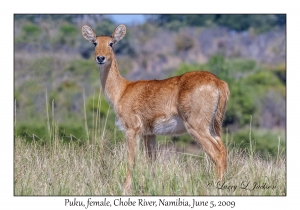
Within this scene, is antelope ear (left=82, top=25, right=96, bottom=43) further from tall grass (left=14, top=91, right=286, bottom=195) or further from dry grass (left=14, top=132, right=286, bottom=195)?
dry grass (left=14, top=132, right=286, bottom=195)

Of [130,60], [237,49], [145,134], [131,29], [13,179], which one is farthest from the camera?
[131,29]

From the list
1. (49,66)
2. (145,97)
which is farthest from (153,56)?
(145,97)

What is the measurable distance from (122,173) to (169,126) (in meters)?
1.24

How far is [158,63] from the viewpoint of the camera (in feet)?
179

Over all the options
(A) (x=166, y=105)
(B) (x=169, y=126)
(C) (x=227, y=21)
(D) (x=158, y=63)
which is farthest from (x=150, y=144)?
(C) (x=227, y=21)

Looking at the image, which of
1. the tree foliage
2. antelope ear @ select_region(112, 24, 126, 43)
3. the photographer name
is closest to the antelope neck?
antelope ear @ select_region(112, 24, 126, 43)

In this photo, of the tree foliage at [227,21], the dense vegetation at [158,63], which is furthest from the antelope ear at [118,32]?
the tree foliage at [227,21]

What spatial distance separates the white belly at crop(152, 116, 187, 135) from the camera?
11633mm

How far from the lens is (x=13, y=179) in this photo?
11.1 m

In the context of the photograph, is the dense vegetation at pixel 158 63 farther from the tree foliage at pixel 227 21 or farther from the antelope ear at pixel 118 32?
the antelope ear at pixel 118 32

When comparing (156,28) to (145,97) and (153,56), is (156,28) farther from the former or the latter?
(145,97)

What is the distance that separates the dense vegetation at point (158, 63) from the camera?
104ft

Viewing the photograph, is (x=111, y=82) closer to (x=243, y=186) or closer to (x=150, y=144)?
(x=150, y=144)
